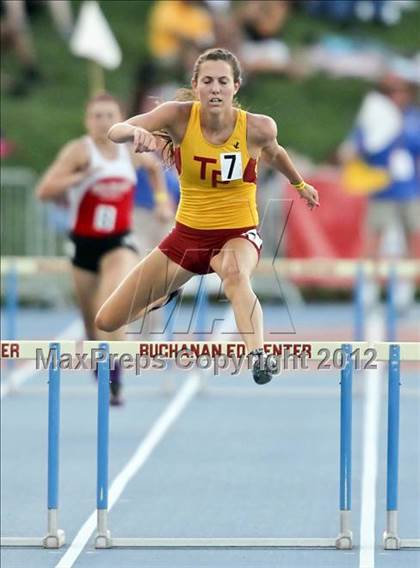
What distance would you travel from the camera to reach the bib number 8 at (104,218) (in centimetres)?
1168

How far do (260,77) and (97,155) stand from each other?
11657 millimetres

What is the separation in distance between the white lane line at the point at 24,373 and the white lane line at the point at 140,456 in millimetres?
1056

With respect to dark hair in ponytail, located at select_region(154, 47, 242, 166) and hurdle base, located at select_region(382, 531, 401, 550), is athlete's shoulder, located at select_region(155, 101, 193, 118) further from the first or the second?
hurdle base, located at select_region(382, 531, 401, 550)

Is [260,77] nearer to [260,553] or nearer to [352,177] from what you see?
[352,177]

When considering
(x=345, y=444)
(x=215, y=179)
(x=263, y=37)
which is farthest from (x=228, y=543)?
(x=263, y=37)

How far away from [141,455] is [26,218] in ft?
29.6

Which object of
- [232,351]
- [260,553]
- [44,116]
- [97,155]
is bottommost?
[260,553]

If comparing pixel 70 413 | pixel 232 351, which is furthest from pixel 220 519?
pixel 70 413

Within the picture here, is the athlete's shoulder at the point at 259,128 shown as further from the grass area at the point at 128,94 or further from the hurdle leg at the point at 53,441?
the grass area at the point at 128,94

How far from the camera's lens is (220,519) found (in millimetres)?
9047

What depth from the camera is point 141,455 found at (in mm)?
11195

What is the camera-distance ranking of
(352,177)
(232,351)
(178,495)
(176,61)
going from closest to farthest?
1. (232,351)
2. (178,495)
3. (352,177)
4. (176,61)

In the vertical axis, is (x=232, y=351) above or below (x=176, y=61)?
below

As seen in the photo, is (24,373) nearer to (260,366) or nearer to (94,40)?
(94,40)
